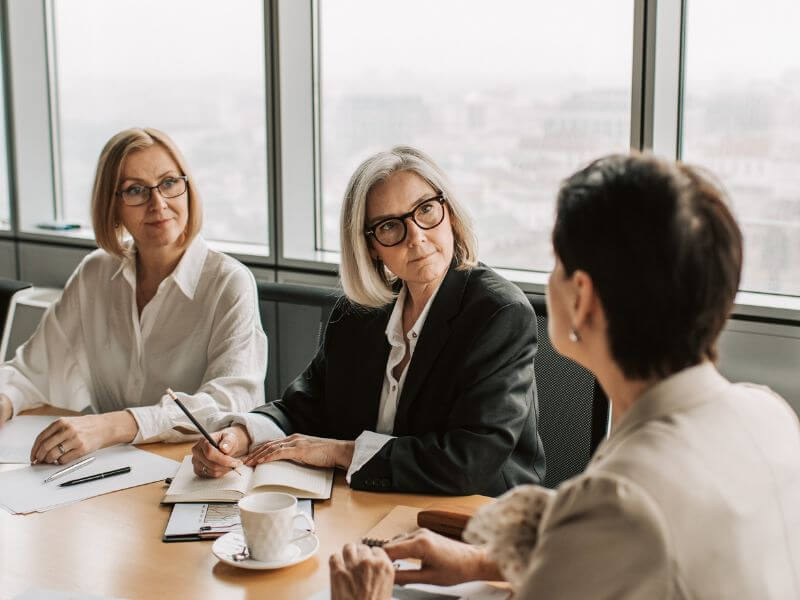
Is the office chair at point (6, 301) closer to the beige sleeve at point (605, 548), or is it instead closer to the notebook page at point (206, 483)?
the notebook page at point (206, 483)

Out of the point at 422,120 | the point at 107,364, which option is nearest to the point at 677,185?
the point at 107,364

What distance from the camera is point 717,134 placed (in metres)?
2.50

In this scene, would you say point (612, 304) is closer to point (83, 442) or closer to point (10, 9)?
Answer: point (83, 442)

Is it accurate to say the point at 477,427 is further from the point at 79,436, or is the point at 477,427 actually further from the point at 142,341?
the point at 142,341

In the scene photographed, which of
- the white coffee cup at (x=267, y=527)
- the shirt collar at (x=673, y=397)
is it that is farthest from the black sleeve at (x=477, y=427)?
the shirt collar at (x=673, y=397)

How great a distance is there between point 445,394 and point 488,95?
134 cm

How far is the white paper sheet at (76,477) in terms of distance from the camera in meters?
1.68

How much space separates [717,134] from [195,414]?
1543mm

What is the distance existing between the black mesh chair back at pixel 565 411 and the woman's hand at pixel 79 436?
888 mm

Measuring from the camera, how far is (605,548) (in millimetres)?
854

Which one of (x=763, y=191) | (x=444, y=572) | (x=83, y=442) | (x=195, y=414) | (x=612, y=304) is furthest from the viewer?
(x=763, y=191)

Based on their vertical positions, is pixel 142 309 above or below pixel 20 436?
above

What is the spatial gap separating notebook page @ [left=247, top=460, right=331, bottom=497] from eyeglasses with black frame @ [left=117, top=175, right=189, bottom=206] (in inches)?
37.9

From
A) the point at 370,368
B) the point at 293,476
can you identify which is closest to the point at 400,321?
the point at 370,368
